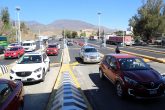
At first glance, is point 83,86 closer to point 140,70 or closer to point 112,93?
point 112,93

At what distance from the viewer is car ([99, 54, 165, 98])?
33.2 ft

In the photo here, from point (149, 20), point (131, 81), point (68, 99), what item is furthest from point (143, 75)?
point (149, 20)

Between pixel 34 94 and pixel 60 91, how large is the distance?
1179 mm

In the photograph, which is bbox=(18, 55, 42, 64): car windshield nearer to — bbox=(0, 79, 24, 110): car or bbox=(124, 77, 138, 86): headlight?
bbox=(124, 77, 138, 86): headlight

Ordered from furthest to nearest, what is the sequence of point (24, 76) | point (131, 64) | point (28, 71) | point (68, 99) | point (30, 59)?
1. point (30, 59)
2. point (28, 71)
3. point (24, 76)
4. point (131, 64)
5. point (68, 99)

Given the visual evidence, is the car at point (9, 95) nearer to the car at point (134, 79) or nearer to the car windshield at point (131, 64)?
the car at point (134, 79)

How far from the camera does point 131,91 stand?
10.3m

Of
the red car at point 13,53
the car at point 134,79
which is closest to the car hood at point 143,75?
the car at point 134,79

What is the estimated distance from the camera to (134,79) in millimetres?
10445

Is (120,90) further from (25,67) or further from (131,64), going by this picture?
(25,67)

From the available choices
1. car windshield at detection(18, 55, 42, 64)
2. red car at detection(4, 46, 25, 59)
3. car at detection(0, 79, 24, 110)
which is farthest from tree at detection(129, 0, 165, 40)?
car at detection(0, 79, 24, 110)

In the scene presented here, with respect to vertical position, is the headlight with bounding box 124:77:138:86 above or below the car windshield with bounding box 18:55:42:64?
below

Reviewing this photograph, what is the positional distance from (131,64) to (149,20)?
7170 cm

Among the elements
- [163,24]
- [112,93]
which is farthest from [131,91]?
[163,24]
